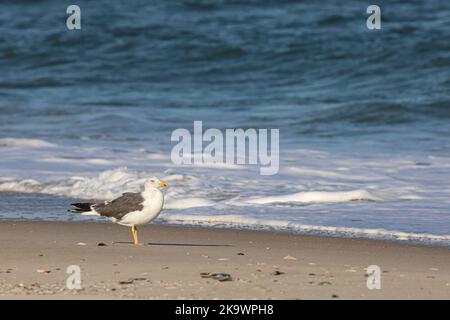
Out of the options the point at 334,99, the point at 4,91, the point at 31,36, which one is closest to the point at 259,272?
the point at 334,99

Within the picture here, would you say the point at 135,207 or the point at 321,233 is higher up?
the point at 135,207

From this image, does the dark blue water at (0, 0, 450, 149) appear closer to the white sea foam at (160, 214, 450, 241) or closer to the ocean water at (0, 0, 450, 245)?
the ocean water at (0, 0, 450, 245)

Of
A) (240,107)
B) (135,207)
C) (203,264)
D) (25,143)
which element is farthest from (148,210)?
(240,107)

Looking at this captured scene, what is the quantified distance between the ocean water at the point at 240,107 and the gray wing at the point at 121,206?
1.12 m

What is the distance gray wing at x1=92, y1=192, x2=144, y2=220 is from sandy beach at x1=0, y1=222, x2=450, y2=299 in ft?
0.69

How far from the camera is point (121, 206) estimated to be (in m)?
7.06

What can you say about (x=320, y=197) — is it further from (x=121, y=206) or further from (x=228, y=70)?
(x=228, y=70)

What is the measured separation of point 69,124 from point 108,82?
590 cm

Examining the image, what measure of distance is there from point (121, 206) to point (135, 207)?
129 millimetres

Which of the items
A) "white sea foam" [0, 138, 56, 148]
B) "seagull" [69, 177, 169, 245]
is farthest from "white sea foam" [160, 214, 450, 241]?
"white sea foam" [0, 138, 56, 148]

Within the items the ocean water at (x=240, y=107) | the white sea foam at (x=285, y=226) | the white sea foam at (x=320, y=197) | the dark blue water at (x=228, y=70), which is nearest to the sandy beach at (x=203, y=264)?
the white sea foam at (x=285, y=226)

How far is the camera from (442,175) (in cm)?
1020

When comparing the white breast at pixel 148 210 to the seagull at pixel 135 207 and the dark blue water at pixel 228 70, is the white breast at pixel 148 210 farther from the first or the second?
the dark blue water at pixel 228 70

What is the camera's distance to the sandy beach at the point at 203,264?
5410mm
